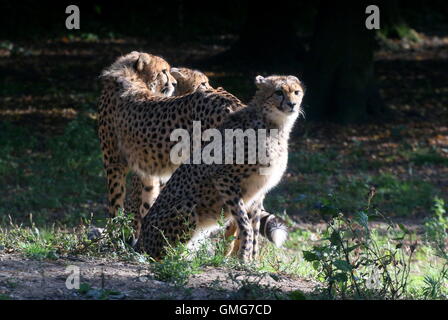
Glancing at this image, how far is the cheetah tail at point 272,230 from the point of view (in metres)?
5.71

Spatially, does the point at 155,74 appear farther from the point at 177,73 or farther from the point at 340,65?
the point at 340,65

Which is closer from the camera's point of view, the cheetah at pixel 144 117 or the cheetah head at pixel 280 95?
the cheetah head at pixel 280 95

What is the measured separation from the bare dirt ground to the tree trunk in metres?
6.40

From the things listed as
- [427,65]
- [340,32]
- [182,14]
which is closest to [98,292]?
[340,32]

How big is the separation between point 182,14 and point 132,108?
10.8 m

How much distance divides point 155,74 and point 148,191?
36.9 inches

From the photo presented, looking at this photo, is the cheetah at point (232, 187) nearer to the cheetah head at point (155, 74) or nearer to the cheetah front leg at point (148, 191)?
the cheetah front leg at point (148, 191)

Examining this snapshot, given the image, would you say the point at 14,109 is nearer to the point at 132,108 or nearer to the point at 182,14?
the point at 132,108

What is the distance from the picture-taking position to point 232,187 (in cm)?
539

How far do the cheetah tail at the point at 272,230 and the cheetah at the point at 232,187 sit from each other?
0.60 ft

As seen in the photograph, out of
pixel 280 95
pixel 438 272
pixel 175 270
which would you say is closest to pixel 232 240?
pixel 175 270

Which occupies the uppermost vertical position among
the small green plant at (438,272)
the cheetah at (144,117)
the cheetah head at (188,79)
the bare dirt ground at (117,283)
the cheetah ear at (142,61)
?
the cheetah ear at (142,61)

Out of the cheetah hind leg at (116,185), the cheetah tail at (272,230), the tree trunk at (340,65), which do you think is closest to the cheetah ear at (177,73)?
the cheetah hind leg at (116,185)

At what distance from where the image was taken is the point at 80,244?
5176 mm
